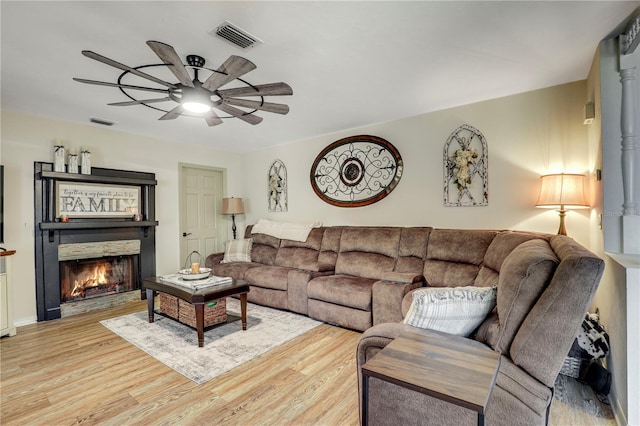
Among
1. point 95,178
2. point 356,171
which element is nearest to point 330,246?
point 356,171

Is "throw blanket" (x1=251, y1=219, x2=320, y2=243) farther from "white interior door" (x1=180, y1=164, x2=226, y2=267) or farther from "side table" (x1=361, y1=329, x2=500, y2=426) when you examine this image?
"side table" (x1=361, y1=329, x2=500, y2=426)

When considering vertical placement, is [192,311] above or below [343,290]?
below

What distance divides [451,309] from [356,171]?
9.86 ft

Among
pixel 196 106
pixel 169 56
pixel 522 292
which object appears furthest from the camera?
pixel 196 106

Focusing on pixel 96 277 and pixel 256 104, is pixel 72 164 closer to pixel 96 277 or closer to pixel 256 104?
pixel 96 277

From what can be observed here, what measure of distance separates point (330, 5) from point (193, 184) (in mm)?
4324

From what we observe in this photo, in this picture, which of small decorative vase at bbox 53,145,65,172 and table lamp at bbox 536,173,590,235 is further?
small decorative vase at bbox 53,145,65,172

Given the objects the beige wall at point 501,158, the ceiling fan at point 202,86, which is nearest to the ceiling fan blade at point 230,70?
the ceiling fan at point 202,86

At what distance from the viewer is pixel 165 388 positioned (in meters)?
2.18

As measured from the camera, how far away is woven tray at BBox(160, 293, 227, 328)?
3.00 meters

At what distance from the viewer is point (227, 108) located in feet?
8.71

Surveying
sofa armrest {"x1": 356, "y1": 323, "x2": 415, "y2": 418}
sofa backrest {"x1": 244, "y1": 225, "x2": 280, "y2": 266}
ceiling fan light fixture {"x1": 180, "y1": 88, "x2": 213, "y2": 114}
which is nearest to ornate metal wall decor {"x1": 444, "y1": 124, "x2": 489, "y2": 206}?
sofa armrest {"x1": 356, "y1": 323, "x2": 415, "y2": 418}

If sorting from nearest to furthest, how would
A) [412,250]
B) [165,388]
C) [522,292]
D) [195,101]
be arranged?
1. [522,292]
2. [165,388]
3. [195,101]
4. [412,250]

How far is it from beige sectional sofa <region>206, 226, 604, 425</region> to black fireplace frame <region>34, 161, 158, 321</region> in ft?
4.55
